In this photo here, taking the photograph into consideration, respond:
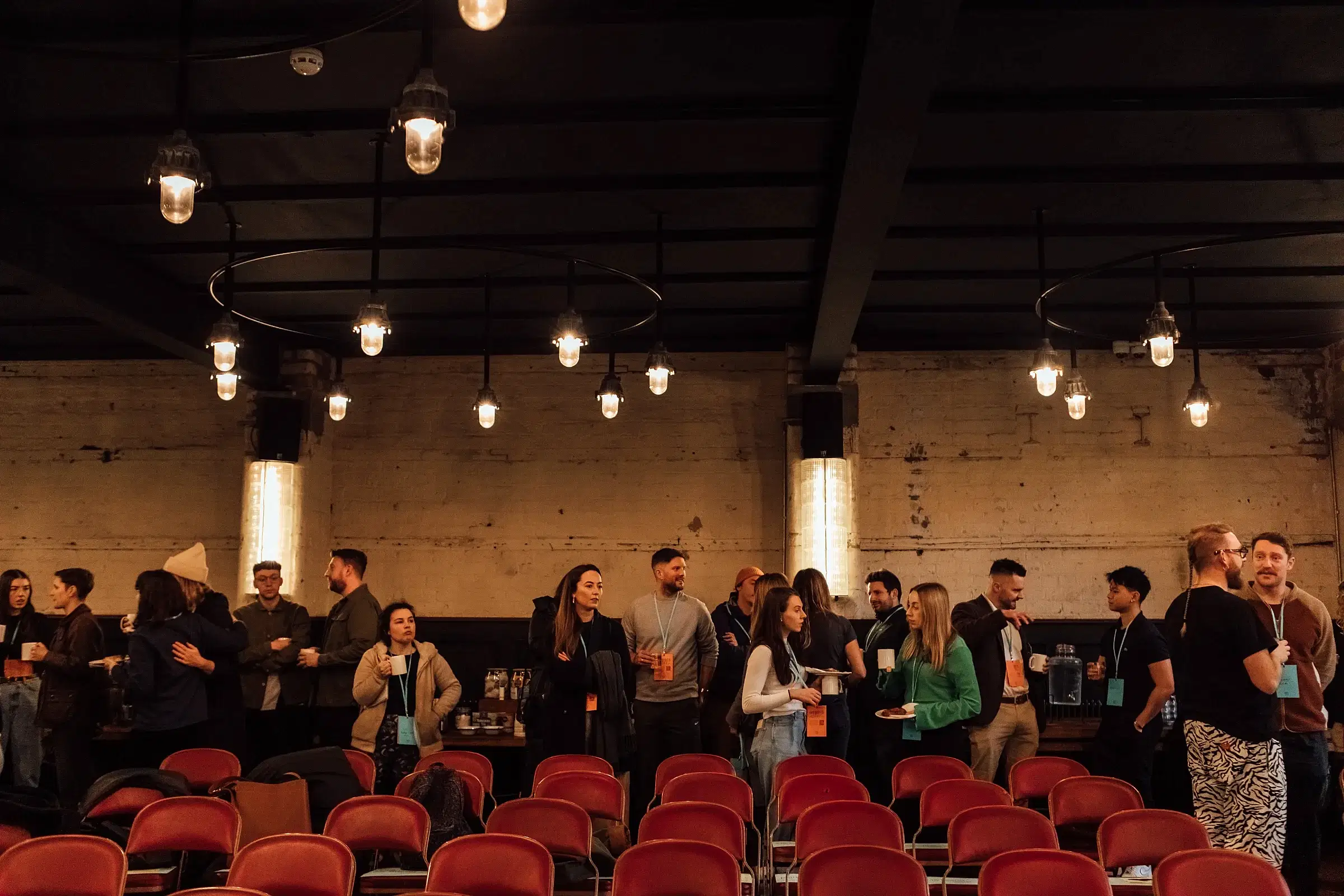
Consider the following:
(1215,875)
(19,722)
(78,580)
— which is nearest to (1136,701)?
(1215,875)

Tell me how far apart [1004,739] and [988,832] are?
2298mm

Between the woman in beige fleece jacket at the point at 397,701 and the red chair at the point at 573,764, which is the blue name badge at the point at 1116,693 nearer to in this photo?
the red chair at the point at 573,764

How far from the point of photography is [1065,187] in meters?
7.16

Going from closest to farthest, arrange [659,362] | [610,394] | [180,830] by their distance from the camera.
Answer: [180,830] → [659,362] → [610,394]

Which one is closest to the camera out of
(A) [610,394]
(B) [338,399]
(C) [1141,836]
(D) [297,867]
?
(D) [297,867]

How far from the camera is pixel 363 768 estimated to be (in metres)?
5.92

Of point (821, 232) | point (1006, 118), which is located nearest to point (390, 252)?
point (821, 232)

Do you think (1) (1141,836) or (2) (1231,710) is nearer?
(1) (1141,836)

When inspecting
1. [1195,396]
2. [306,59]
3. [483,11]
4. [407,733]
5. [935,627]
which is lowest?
[407,733]

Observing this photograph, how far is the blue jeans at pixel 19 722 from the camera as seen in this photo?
324 inches

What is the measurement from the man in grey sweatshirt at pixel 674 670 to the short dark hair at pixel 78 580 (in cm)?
371

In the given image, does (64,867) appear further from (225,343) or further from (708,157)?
(708,157)

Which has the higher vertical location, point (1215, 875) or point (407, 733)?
point (407, 733)

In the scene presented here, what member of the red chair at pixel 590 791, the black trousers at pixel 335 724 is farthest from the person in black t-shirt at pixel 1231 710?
the black trousers at pixel 335 724
